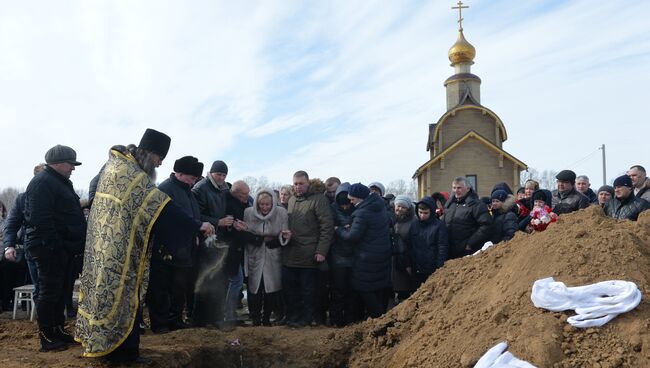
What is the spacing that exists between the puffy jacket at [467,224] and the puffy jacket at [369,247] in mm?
918

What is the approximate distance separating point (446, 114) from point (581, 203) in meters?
22.2

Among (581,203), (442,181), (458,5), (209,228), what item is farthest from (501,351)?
(458,5)

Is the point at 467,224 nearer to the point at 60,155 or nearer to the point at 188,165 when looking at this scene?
the point at 188,165

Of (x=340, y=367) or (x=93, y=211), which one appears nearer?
(x=93, y=211)

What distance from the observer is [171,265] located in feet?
19.7

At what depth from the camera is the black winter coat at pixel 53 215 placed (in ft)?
16.6

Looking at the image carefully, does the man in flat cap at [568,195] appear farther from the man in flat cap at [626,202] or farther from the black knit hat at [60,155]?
the black knit hat at [60,155]

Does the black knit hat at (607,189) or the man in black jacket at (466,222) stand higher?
A: the black knit hat at (607,189)

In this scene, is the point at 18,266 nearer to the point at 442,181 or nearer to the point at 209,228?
the point at 209,228

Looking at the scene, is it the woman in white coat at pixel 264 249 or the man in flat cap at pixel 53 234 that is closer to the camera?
the man in flat cap at pixel 53 234

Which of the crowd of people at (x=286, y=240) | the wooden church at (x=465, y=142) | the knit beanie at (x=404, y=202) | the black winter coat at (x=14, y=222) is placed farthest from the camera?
the wooden church at (x=465, y=142)

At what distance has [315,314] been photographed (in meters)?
7.02

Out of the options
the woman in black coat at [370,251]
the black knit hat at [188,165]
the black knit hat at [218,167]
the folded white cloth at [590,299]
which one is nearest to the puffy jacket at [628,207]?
the woman in black coat at [370,251]

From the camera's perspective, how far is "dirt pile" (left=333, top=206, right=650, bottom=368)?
11.4ft
